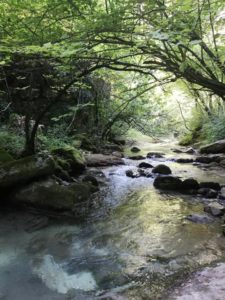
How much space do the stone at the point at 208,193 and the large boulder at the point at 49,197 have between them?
8.33 ft

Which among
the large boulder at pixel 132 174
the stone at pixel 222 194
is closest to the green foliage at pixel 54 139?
the large boulder at pixel 132 174

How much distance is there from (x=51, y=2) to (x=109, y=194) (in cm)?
407

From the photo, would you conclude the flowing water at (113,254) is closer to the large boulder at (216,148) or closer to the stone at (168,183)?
the stone at (168,183)

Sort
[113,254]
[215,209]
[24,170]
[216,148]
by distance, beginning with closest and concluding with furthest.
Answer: [113,254] → [215,209] → [24,170] → [216,148]

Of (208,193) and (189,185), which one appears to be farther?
(189,185)

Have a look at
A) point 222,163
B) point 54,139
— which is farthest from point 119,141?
point 222,163

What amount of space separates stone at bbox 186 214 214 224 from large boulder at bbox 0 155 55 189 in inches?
113

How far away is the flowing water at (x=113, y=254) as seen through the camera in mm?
3271

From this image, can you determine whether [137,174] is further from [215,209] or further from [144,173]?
[215,209]

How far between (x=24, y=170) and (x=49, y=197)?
773mm

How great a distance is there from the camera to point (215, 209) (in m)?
5.62

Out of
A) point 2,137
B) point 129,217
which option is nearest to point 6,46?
point 129,217

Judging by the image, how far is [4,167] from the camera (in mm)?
6047

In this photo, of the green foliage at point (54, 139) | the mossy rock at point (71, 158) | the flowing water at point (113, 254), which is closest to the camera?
the flowing water at point (113, 254)
